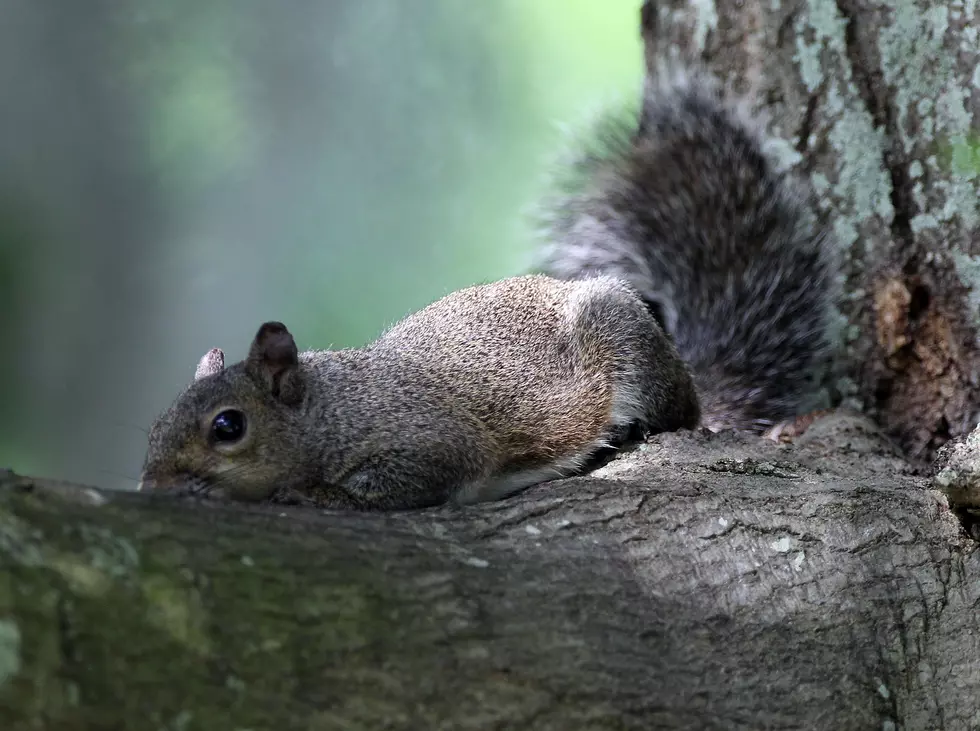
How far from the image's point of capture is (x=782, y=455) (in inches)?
91.0

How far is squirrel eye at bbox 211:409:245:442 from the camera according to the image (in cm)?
196

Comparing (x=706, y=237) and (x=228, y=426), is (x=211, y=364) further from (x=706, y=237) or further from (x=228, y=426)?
(x=706, y=237)

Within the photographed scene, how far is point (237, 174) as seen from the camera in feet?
12.9

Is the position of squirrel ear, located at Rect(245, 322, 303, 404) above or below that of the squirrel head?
above

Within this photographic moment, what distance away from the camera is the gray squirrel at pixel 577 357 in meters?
2.06

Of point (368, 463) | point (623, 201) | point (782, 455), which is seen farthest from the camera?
point (623, 201)

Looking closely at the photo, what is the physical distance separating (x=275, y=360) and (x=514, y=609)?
0.92 metres

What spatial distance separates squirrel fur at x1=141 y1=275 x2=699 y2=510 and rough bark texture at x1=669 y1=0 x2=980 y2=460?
2.08 feet

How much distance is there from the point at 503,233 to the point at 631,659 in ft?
9.21

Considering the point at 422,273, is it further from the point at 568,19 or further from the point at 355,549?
the point at 355,549

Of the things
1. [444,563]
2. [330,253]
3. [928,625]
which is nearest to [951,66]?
[928,625]

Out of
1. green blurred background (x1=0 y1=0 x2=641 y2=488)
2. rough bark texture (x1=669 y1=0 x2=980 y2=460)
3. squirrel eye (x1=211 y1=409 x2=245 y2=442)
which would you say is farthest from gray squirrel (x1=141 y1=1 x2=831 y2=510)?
green blurred background (x1=0 y1=0 x2=641 y2=488)

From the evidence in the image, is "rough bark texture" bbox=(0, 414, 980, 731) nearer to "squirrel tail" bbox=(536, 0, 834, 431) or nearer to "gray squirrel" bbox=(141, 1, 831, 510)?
"gray squirrel" bbox=(141, 1, 831, 510)

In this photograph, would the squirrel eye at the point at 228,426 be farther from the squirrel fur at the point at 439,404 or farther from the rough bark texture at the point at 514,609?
the rough bark texture at the point at 514,609
